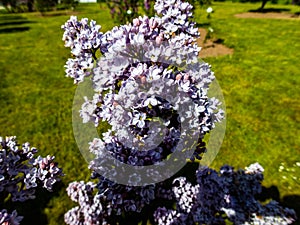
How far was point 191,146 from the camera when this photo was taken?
236cm

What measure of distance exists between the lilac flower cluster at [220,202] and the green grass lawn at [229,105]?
4.29ft

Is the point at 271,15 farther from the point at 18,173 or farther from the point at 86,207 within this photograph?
the point at 18,173

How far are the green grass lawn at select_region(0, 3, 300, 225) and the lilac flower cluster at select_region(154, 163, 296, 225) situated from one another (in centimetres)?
131

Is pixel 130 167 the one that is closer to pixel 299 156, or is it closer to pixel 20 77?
pixel 299 156

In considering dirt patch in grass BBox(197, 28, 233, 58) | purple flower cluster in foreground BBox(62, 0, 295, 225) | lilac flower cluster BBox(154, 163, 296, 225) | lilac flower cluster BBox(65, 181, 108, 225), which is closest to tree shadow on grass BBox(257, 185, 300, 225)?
lilac flower cluster BBox(154, 163, 296, 225)

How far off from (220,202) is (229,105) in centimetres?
456

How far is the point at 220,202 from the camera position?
337 centimetres

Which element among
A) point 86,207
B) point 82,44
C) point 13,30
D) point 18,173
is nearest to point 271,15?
point 13,30

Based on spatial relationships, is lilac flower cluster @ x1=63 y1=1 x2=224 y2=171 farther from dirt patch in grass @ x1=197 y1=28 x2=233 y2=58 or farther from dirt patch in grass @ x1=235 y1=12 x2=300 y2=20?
dirt patch in grass @ x1=235 y1=12 x2=300 y2=20

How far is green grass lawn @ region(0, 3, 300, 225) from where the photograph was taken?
213 inches

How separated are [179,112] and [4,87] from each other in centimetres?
866

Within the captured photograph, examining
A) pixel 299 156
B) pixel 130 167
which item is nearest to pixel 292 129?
pixel 299 156

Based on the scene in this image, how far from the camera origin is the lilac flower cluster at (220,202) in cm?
330

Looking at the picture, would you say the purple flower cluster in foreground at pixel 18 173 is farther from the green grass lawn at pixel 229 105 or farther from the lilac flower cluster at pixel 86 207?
the green grass lawn at pixel 229 105
